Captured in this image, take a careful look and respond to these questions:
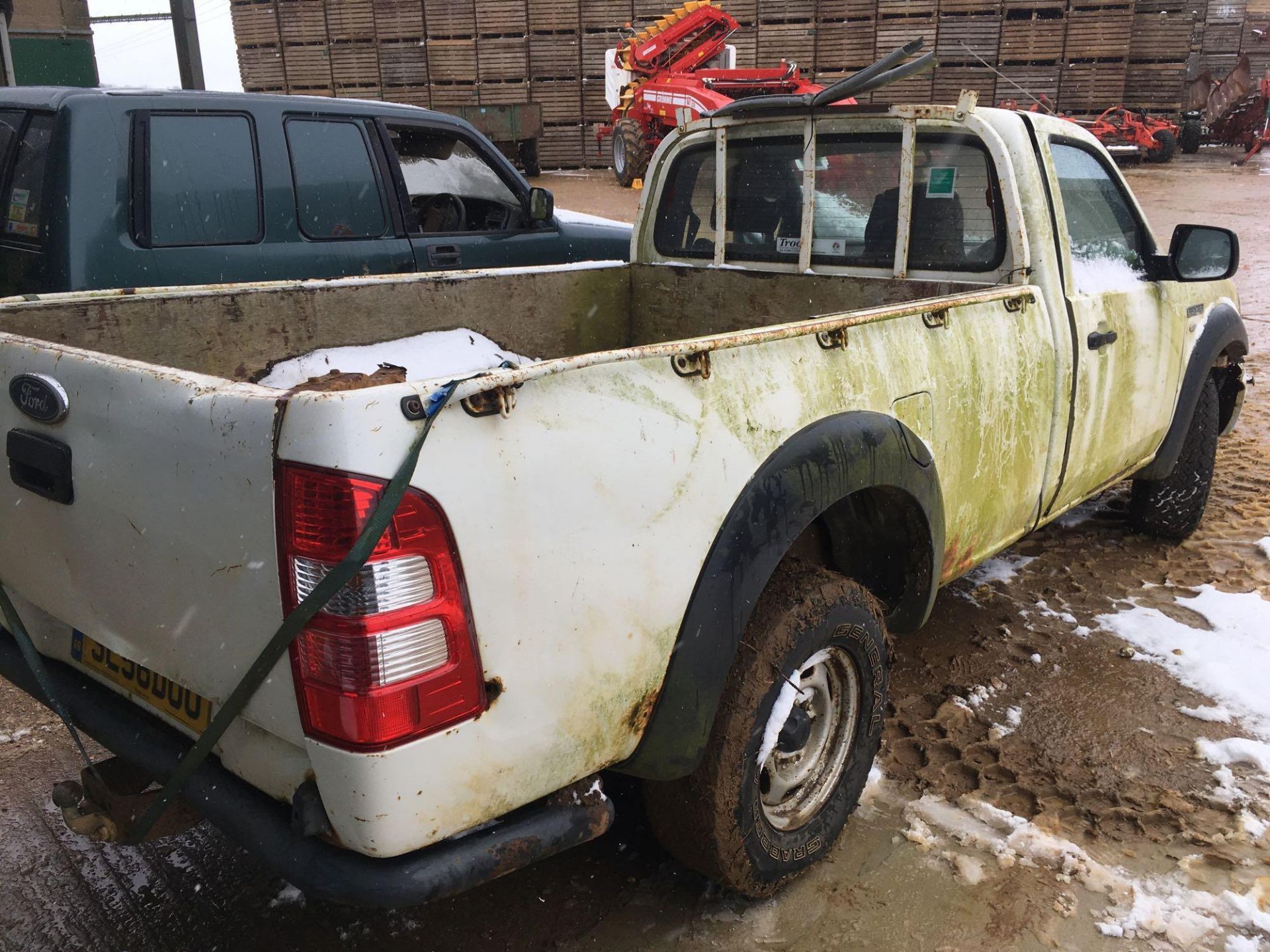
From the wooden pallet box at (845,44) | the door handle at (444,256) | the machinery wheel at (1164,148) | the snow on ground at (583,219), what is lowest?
the door handle at (444,256)

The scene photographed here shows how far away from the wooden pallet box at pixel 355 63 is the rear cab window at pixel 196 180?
1722cm

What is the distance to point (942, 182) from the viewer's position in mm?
3238

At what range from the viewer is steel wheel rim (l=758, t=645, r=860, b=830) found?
7.70ft

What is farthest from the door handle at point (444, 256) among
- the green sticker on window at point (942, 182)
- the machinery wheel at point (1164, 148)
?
the machinery wheel at point (1164, 148)

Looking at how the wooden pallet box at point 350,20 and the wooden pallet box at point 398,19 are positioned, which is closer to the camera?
the wooden pallet box at point 398,19

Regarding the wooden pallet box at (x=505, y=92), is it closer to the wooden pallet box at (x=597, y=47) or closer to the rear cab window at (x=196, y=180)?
the wooden pallet box at (x=597, y=47)

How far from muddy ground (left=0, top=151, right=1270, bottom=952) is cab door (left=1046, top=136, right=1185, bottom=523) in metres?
Answer: 0.70

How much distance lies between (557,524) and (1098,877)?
1.80 meters

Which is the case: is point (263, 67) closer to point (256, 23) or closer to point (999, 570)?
point (256, 23)

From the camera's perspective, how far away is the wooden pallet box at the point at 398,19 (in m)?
19.4

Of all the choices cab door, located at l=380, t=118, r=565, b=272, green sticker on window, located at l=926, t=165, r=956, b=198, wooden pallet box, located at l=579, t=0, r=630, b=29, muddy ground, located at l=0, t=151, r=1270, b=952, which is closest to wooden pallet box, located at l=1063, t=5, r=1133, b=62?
wooden pallet box, located at l=579, t=0, r=630, b=29

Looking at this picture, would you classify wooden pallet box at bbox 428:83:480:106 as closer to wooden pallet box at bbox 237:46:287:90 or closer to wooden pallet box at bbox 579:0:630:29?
wooden pallet box at bbox 579:0:630:29

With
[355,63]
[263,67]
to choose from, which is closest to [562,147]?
[355,63]

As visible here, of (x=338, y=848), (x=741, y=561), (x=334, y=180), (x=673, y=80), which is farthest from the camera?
(x=673, y=80)
